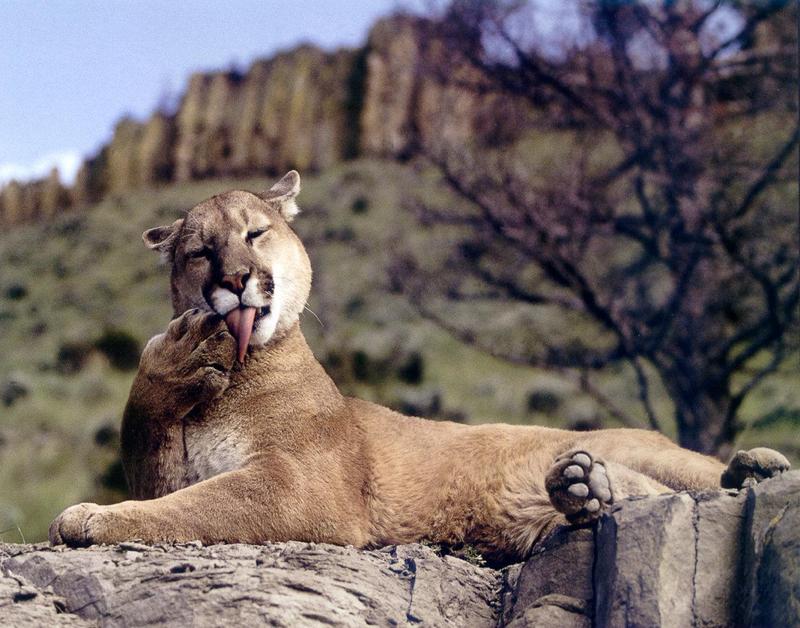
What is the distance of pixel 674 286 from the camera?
37.0ft

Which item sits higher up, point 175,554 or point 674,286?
point 674,286

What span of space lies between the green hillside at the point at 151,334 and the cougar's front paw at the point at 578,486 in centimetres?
652

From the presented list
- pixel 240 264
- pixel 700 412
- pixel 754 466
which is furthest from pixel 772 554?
pixel 700 412

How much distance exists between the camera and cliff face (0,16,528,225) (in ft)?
125

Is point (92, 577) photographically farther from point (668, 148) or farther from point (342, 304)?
point (342, 304)

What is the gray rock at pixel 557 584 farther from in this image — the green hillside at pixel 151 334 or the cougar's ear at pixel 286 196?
the green hillside at pixel 151 334

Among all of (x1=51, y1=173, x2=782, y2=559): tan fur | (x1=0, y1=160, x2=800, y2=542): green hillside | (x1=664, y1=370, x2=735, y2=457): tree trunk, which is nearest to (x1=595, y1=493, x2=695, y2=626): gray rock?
(x1=51, y1=173, x2=782, y2=559): tan fur

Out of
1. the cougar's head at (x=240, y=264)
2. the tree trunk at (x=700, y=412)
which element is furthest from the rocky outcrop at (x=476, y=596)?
the tree trunk at (x=700, y=412)

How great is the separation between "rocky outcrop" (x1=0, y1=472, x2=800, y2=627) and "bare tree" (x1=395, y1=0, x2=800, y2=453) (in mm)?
6632

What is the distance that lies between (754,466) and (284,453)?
1.94 meters

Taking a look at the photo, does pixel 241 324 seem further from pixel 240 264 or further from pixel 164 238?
pixel 164 238

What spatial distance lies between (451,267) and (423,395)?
5.36 metres

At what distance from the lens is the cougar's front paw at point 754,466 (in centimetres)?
410

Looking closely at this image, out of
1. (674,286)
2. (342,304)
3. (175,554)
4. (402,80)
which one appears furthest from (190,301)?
(402,80)
